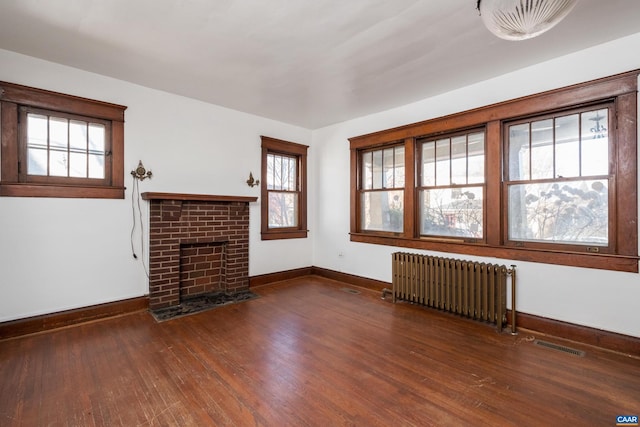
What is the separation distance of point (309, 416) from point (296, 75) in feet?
11.0

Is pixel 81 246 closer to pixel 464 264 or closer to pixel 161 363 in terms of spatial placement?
pixel 161 363

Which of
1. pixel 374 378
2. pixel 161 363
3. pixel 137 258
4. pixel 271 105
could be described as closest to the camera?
pixel 374 378

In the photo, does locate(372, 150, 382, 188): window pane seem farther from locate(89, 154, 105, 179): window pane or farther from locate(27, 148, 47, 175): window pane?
locate(27, 148, 47, 175): window pane

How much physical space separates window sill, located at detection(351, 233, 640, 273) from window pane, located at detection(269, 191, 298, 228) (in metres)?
1.97

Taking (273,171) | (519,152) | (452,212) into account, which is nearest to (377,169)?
(452,212)

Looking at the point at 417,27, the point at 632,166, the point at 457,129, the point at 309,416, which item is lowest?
the point at 309,416

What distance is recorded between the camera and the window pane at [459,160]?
3855mm

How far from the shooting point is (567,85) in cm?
297

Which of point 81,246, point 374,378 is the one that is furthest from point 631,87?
point 81,246

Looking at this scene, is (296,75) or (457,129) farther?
(457,129)

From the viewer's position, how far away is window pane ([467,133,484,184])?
3.70 m

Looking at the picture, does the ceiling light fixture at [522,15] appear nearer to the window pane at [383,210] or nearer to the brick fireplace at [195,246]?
the window pane at [383,210]

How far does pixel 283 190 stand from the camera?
17.9 ft

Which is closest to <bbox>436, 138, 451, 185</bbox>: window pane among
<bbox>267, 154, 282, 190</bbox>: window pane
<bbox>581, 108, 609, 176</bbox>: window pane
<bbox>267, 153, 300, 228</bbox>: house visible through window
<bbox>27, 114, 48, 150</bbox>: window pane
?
<bbox>581, 108, 609, 176</bbox>: window pane
